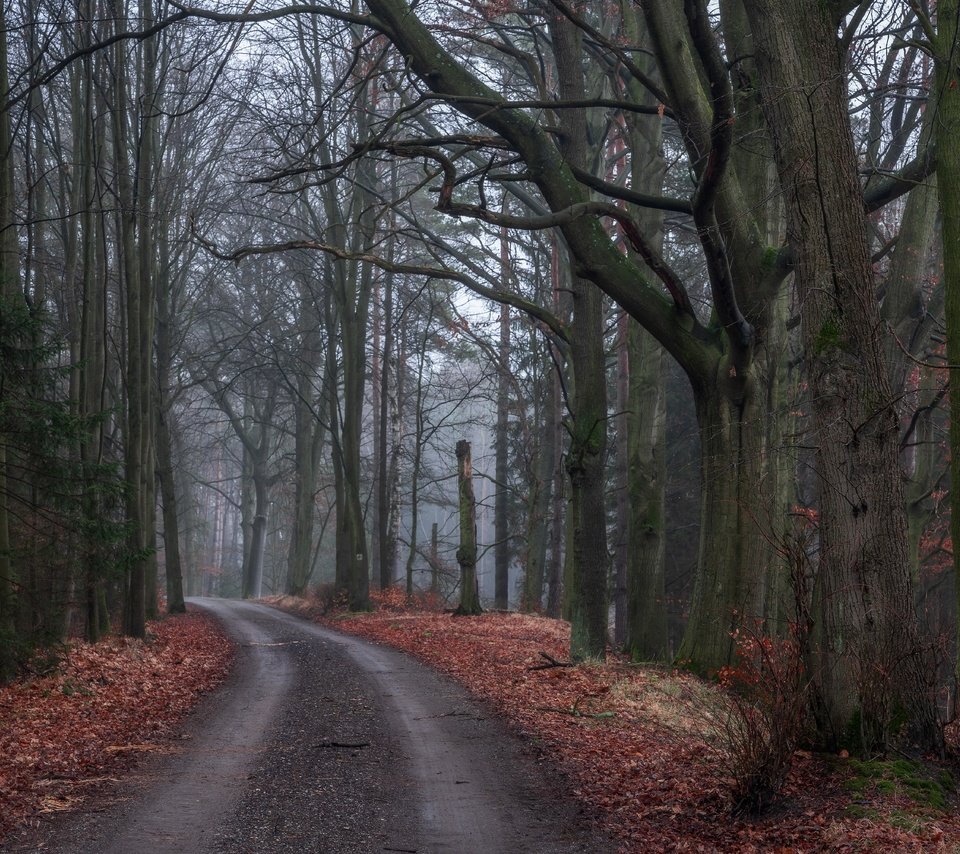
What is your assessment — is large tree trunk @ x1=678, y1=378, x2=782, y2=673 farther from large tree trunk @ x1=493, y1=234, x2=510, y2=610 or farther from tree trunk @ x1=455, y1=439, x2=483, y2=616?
large tree trunk @ x1=493, y1=234, x2=510, y2=610

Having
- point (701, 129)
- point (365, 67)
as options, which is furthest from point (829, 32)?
point (365, 67)

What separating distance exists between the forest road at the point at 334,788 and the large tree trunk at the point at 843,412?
2.15 metres

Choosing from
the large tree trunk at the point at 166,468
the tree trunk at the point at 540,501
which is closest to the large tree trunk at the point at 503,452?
the tree trunk at the point at 540,501

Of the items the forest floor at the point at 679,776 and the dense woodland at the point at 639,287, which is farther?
the dense woodland at the point at 639,287

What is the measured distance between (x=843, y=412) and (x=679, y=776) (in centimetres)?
291

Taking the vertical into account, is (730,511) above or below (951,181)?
below

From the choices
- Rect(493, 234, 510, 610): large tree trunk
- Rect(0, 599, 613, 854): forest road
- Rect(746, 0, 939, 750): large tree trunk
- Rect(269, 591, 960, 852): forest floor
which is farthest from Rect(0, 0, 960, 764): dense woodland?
Rect(0, 599, 613, 854): forest road

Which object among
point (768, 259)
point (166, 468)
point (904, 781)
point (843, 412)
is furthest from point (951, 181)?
point (166, 468)

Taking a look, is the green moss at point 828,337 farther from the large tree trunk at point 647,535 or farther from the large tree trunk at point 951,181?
the large tree trunk at point 647,535

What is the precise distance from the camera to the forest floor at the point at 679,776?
551cm

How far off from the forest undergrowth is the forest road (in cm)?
29

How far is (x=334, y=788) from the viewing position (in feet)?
22.3

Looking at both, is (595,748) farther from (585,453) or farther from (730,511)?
(585,453)

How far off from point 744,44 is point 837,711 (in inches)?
323
